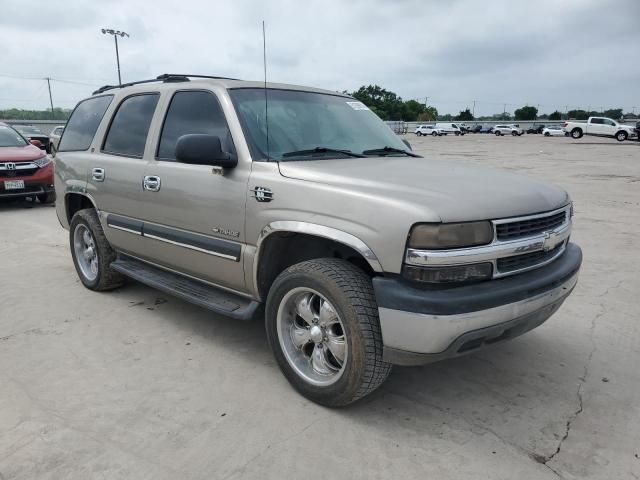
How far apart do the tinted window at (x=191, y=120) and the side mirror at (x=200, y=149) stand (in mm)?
219

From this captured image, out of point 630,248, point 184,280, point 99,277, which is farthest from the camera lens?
point 630,248

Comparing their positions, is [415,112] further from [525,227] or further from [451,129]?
[525,227]

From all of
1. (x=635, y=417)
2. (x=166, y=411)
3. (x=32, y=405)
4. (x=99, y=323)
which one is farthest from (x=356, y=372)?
(x=99, y=323)

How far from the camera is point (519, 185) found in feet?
9.52

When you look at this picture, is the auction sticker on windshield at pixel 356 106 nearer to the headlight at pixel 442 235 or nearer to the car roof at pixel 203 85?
the car roof at pixel 203 85

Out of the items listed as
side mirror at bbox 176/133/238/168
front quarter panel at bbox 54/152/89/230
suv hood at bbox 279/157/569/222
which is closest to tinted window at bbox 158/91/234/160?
side mirror at bbox 176/133/238/168

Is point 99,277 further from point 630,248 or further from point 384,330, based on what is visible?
point 630,248

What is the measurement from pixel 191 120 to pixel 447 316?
2.37 metres

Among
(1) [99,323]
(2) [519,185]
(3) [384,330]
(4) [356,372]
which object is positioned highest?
(2) [519,185]

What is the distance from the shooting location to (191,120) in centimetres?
368

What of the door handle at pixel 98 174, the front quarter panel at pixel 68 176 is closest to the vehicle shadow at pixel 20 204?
the front quarter panel at pixel 68 176

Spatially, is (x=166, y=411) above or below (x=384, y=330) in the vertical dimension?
below

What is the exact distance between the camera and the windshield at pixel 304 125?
10.7 ft

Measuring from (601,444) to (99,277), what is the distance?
13.7 feet
